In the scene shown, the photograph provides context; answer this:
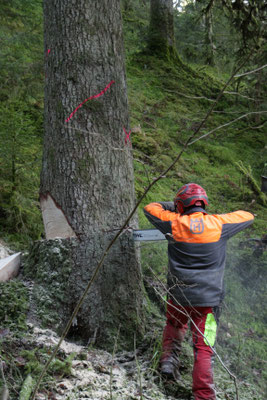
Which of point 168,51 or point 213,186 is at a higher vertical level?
point 168,51

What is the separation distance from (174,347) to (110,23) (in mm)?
2987

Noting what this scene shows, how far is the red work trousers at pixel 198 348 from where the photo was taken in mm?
3033

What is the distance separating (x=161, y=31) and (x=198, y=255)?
388 inches

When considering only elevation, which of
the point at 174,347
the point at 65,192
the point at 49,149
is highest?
the point at 49,149

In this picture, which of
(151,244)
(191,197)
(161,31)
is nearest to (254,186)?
(151,244)

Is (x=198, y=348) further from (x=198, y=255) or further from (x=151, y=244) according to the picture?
(x=151, y=244)

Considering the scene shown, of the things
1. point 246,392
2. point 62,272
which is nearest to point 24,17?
point 62,272

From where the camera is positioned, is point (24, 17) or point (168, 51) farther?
point (168, 51)

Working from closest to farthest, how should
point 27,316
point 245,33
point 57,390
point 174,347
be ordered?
point 57,390 → point 27,316 → point 174,347 → point 245,33

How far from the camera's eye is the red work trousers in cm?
303

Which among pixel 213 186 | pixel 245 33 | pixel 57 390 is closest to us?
pixel 57 390

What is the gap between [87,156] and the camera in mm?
3342

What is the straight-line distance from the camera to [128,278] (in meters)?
3.49

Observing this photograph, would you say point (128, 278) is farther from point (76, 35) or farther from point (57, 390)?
point (76, 35)
